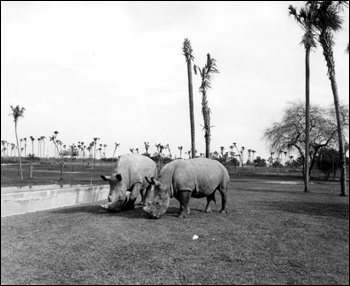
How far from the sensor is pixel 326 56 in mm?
18922

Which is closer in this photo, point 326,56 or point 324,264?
point 324,264

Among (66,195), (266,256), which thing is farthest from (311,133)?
(266,256)

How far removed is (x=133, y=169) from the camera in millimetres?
11656

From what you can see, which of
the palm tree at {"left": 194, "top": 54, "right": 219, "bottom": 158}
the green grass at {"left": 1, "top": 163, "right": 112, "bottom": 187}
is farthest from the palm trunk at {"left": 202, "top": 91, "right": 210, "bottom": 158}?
the green grass at {"left": 1, "top": 163, "right": 112, "bottom": 187}

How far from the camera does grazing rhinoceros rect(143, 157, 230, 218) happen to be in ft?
32.3

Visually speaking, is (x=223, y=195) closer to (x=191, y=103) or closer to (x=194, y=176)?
(x=194, y=176)

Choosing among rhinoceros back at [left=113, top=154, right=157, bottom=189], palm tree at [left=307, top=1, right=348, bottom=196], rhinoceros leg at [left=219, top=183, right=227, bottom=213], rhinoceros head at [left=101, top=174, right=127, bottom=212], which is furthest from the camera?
palm tree at [left=307, top=1, right=348, bottom=196]

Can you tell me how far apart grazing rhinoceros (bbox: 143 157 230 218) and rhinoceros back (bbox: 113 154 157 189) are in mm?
1556

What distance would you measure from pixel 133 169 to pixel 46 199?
8227 mm

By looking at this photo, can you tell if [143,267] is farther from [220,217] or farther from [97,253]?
[220,217]

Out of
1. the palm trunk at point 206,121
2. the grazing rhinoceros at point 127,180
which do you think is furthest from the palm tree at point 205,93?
the grazing rhinoceros at point 127,180

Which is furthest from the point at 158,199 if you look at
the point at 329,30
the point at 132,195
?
the point at 329,30

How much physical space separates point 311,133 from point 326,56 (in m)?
18.7

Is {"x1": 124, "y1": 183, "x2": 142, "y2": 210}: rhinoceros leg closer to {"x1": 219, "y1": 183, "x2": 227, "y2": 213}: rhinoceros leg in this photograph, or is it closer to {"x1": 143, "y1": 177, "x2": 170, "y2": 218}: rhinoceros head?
{"x1": 143, "y1": 177, "x2": 170, "y2": 218}: rhinoceros head
